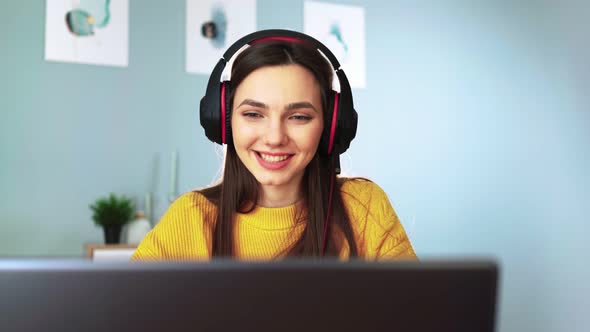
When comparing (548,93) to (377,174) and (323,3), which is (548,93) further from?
(323,3)

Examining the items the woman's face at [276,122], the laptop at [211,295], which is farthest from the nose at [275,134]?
the laptop at [211,295]

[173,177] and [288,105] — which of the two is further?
[173,177]

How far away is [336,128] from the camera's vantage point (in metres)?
1.29

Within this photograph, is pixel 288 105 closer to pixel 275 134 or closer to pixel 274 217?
pixel 275 134

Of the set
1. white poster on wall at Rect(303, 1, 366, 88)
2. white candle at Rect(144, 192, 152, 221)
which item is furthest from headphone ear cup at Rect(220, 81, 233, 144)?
white poster on wall at Rect(303, 1, 366, 88)

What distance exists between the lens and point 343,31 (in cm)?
337

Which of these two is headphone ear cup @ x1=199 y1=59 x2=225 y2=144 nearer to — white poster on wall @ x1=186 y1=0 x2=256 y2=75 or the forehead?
the forehead

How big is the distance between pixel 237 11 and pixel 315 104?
1971mm

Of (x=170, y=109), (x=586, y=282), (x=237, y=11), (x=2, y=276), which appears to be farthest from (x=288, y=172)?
(x=586, y=282)

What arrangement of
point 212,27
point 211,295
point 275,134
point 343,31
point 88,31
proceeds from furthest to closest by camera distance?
point 343,31, point 212,27, point 88,31, point 275,134, point 211,295

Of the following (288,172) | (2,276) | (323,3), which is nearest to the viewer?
(2,276)

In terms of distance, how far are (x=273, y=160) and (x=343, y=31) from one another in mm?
2230

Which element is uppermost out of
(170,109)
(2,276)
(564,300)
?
(170,109)

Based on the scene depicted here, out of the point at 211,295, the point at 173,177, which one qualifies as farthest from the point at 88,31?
the point at 211,295
